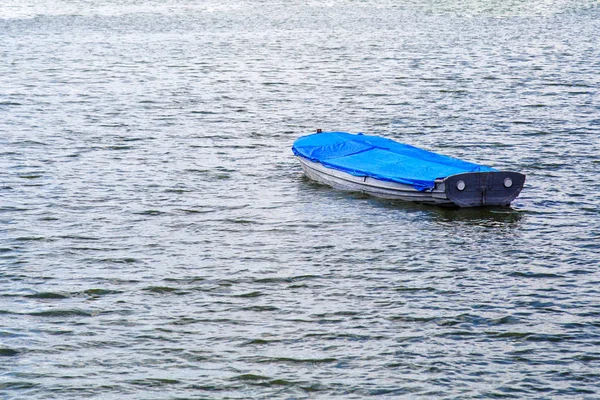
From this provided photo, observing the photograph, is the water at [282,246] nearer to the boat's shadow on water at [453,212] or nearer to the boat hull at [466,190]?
the boat's shadow on water at [453,212]

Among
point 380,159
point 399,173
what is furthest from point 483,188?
point 380,159

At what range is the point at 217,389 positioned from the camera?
20.1 m

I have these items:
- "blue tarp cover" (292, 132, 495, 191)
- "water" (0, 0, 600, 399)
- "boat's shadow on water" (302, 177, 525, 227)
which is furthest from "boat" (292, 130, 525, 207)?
"water" (0, 0, 600, 399)

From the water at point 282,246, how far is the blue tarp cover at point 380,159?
A: 1036 mm

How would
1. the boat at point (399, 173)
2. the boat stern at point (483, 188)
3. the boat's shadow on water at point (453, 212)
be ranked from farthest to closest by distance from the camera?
the boat at point (399, 173) → the boat stern at point (483, 188) → the boat's shadow on water at point (453, 212)

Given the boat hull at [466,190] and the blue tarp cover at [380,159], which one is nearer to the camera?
the boat hull at [466,190]

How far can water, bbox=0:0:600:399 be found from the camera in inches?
829

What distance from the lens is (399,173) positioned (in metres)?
33.2

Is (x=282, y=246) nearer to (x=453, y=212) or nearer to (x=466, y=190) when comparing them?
(x=453, y=212)

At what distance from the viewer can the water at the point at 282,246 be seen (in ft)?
69.1

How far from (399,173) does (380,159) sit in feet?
6.27

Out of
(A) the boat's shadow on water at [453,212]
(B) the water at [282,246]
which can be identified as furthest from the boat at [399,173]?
(B) the water at [282,246]

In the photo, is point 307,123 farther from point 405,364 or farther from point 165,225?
point 405,364

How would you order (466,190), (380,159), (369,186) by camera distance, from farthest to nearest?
(380,159) → (369,186) → (466,190)
